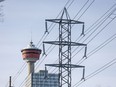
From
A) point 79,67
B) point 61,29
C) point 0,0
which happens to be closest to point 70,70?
point 79,67

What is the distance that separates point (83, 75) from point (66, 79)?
303cm

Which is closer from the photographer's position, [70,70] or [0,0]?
[0,0]

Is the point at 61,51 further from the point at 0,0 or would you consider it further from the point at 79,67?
the point at 0,0

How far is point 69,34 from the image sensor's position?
221ft

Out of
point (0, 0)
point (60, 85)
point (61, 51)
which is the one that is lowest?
point (60, 85)

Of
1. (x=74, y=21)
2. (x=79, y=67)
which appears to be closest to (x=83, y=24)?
(x=74, y=21)

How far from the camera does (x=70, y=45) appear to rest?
66.7 metres

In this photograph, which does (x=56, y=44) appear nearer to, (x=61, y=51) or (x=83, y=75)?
(x=61, y=51)

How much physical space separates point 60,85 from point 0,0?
47.0ft

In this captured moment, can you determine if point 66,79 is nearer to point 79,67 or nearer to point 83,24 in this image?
point 79,67

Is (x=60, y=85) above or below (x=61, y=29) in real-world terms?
below

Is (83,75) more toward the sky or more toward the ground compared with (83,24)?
more toward the ground

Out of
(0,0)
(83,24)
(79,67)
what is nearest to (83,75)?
(79,67)

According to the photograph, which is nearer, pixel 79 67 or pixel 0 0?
pixel 0 0
